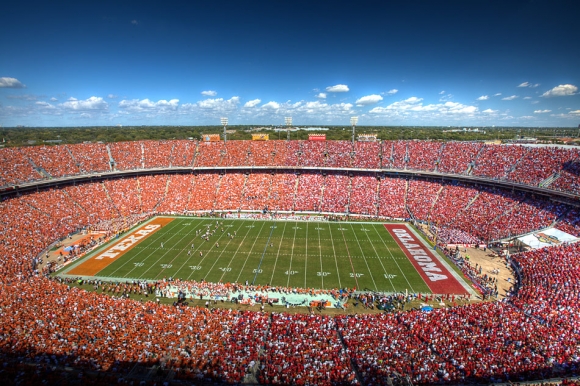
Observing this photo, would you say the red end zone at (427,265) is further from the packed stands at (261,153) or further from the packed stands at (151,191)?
the packed stands at (151,191)

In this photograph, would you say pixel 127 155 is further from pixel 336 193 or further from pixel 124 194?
pixel 336 193

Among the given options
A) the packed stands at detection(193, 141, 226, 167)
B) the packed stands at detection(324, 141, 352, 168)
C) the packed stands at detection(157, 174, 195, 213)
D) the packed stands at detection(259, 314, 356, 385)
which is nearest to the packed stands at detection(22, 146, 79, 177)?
the packed stands at detection(157, 174, 195, 213)

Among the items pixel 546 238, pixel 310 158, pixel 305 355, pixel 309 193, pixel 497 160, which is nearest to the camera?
pixel 305 355

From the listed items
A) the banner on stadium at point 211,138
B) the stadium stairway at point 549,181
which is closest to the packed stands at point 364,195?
the stadium stairway at point 549,181

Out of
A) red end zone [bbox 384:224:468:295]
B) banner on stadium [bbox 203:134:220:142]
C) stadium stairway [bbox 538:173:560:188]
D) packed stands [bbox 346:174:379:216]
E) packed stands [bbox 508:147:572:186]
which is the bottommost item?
red end zone [bbox 384:224:468:295]

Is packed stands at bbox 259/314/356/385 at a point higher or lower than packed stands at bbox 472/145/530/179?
lower

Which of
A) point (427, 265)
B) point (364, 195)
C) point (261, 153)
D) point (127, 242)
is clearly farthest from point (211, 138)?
point (427, 265)

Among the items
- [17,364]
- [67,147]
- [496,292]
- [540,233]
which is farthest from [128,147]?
[540,233]

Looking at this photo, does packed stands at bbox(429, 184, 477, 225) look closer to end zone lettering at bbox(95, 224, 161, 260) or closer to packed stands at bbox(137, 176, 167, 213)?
end zone lettering at bbox(95, 224, 161, 260)
